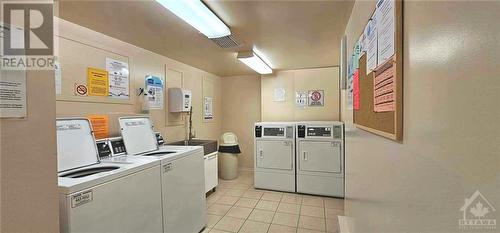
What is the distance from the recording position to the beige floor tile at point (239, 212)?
9.18ft

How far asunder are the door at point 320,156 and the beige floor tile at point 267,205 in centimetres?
75

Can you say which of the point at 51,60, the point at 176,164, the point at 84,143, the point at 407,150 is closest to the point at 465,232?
the point at 407,150

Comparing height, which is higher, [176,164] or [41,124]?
[41,124]

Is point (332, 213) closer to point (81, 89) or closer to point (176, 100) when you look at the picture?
point (176, 100)

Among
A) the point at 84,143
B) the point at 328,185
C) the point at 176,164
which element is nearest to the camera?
the point at 84,143

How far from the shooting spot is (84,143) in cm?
186

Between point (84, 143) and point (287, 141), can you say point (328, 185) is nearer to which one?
point (287, 141)

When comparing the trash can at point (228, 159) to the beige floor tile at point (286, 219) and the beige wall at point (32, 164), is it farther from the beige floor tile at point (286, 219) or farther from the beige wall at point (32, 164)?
the beige wall at point (32, 164)

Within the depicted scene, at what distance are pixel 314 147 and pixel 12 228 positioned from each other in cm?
334

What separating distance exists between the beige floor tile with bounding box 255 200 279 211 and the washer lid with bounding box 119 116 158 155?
166 centimetres

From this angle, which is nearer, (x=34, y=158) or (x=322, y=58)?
(x=34, y=158)

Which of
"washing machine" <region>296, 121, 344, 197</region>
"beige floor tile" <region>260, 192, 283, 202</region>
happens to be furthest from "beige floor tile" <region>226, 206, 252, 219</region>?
"washing machine" <region>296, 121, 344, 197</region>

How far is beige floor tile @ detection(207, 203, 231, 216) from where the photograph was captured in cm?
291

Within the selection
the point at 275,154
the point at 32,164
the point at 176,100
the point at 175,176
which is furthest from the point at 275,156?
the point at 32,164
